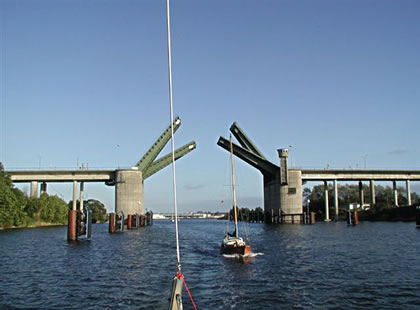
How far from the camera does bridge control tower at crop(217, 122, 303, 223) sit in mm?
66625

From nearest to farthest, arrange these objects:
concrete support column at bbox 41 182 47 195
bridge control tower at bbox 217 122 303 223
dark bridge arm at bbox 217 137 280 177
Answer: dark bridge arm at bbox 217 137 280 177, bridge control tower at bbox 217 122 303 223, concrete support column at bbox 41 182 47 195

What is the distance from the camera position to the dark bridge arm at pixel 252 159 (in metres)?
65.1

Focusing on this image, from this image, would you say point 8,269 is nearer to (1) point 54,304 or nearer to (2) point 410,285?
(1) point 54,304

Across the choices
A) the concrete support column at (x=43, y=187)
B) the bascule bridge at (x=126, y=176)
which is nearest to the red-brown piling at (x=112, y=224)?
the bascule bridge at (x=126, y=176)

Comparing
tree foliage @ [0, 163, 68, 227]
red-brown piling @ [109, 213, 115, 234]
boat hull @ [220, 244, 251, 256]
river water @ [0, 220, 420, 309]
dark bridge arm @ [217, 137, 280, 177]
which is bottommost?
river water @ [0, 220, 420, 309]

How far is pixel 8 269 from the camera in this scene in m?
19.5

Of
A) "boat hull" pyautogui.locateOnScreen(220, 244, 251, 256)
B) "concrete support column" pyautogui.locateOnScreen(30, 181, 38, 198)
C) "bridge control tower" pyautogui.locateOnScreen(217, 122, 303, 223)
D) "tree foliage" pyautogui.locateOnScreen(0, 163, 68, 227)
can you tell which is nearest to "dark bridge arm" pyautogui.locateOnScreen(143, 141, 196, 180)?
"bridge control tower" pyautogui.locateOnScreen(217, 122, 303, 223)

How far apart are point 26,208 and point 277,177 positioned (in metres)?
40.8

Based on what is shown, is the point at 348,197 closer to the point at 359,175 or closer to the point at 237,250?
the point at 359,175

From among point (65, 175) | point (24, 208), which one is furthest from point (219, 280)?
point (65, 175)

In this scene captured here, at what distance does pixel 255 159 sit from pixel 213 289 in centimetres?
5334

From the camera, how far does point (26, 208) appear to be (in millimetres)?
68812

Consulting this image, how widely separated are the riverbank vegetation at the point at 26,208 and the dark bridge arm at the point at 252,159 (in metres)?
22.1

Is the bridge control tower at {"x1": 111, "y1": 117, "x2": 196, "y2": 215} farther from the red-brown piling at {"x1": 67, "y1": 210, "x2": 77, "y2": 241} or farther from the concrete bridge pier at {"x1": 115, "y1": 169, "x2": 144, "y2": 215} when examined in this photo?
the red-brown piling at {"x1": 67, "y1": 210, "x2": 77, "y2": 241}
